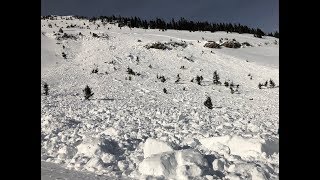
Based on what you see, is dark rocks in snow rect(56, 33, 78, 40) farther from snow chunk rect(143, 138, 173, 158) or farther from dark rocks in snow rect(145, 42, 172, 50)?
snow chunk rect(143, 138, 173, 158)

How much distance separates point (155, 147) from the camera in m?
8.09

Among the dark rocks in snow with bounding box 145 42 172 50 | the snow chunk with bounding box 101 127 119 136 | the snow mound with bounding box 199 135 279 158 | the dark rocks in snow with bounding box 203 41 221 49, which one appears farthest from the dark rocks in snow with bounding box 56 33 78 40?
the snow mound with bounding box 199 135 279 158

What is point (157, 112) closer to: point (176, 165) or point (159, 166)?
point (176, 165)

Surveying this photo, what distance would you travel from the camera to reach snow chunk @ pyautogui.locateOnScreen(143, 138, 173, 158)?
803 centimetres

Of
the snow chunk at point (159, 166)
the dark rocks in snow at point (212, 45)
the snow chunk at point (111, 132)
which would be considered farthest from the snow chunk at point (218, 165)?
the dark rocks in snow at point (212, 45)

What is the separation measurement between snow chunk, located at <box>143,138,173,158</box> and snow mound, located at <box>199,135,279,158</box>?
43.1 inches

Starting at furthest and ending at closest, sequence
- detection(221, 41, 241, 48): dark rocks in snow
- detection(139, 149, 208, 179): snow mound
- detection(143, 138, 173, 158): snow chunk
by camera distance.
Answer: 1. detection(221, 41, 241, 48): dark rocks in snow
2. detection(143, 138, 173, 158): snow chunk
3. detection(139, 149, 208, 179): snow mound

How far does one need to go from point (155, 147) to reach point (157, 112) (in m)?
6.06

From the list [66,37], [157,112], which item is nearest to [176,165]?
[157,112]

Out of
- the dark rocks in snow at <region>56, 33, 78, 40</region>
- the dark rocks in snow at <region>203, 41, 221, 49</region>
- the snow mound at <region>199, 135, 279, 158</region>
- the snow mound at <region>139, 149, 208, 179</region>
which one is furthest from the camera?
the dark rocks in snow at <region>56, 33, 78, 40</region>

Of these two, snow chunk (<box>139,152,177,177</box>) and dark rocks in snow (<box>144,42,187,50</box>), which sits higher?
dark rocks in snow (<box>144,42,187,50</box>)

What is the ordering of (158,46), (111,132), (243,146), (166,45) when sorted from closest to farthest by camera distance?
(243,146)
(111,132)
(158,46)
(166,45)
